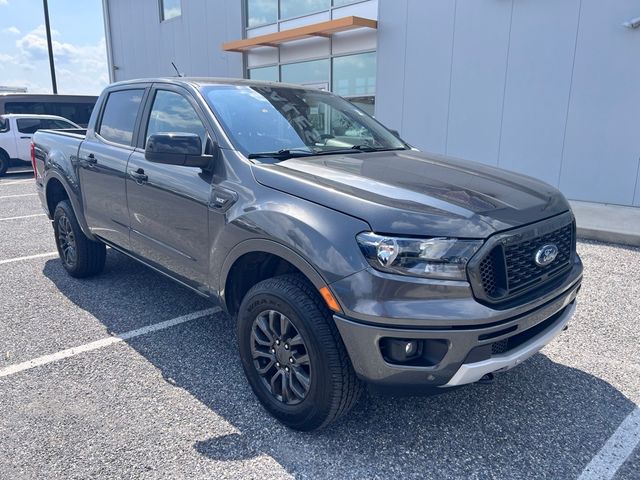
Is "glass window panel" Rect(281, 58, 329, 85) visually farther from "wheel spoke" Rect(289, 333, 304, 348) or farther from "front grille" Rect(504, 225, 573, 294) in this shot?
"wheel spoke" Rect(289, 333, 304, 348)

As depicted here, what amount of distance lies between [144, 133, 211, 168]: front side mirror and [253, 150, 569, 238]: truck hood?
379mm

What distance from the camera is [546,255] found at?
248 centimetres

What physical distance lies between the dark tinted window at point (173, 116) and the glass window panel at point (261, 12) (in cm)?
1119

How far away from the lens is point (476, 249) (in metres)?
2.18

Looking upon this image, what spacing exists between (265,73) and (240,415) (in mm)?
13059

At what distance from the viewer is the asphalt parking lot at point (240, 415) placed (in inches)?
94.5

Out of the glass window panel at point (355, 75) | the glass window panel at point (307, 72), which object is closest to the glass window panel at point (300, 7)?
the glass window panel at point (307, 72)

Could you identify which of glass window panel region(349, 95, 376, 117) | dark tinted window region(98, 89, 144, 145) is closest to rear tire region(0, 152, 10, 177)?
glass window panel region(349, 95, 376, 117)

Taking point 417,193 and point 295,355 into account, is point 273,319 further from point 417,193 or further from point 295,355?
point 417,193

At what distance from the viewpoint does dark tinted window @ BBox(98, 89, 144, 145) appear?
400cm

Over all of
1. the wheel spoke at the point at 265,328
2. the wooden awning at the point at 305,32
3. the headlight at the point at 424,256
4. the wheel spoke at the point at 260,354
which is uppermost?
the wooden awning at the point at 305,32

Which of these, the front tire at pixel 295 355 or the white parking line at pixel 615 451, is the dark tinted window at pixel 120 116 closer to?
the front tire at pixel 295 355

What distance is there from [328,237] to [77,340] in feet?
7.93

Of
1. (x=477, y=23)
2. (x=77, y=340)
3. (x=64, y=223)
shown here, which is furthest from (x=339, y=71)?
(x=77, y=340)
